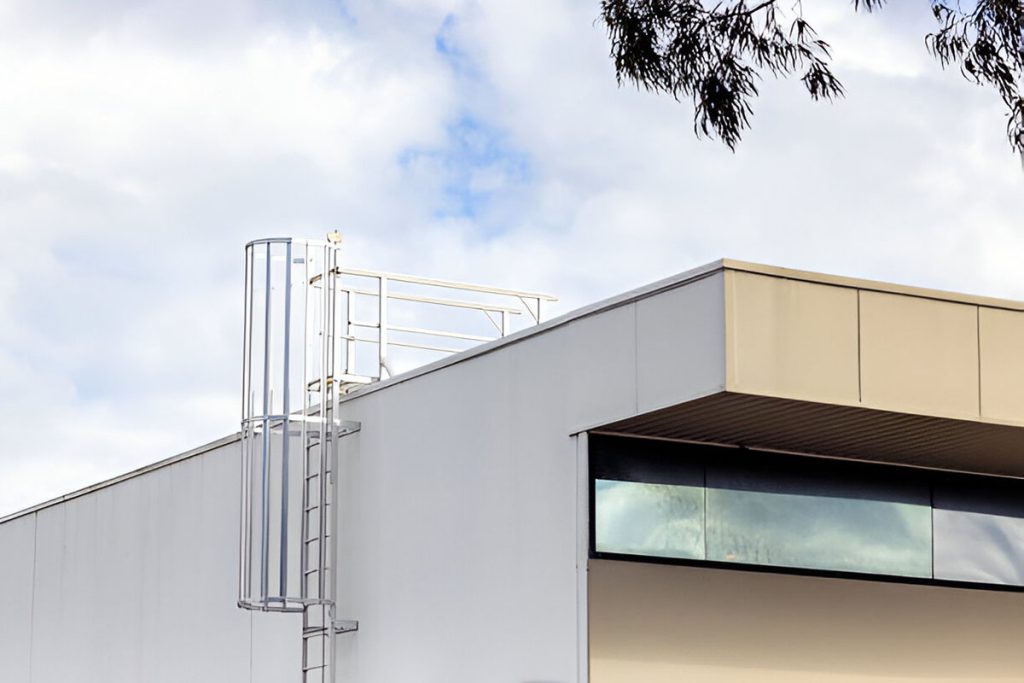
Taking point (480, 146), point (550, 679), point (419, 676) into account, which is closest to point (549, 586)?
point (550, 679)

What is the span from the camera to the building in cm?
1173

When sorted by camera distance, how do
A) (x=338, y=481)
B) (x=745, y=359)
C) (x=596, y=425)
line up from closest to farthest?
(x=745, y=359) < (x=596, y=425) < (x=338, y=481)

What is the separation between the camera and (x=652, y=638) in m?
12.5

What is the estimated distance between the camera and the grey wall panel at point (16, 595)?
20953 millimetres

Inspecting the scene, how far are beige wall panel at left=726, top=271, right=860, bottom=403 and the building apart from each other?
0.01 meters

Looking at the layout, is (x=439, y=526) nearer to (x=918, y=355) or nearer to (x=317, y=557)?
(x=317, y=557)

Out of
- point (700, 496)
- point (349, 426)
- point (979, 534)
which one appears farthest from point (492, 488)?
point (979, 534)

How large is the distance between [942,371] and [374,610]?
5139 mm

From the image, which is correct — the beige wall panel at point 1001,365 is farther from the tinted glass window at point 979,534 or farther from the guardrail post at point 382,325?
the guardrail post at point 382,325

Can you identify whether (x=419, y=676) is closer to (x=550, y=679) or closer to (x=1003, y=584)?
(x=550, y=679)

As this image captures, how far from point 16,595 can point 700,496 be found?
11.3m

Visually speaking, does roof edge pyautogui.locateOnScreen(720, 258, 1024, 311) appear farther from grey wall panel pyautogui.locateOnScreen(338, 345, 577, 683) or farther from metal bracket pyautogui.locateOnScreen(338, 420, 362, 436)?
metal bracket pyautogui.locateOnScreen(338, 420, 362, 436)

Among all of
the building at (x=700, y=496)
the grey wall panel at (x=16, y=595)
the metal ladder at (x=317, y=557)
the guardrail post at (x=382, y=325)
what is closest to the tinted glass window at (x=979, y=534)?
the building at (x=700, y=496)

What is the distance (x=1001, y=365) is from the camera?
12211mm
